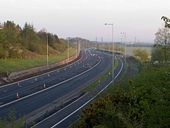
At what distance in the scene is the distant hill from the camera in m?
86.1

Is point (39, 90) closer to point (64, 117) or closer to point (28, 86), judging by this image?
point (28, 86)

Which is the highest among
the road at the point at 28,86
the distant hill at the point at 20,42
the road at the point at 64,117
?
the distant hill at the point at 20,42

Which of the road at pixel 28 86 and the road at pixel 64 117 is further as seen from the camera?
the road at pixel 28 86

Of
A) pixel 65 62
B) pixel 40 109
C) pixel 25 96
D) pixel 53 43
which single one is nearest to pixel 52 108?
pixel 40 109

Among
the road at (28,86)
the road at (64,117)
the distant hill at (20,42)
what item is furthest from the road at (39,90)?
the distant hill at (20,42)

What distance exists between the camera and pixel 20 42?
105 meters

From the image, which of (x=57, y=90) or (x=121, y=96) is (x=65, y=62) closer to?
(x=57, y=90)

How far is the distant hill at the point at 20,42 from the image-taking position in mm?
86062

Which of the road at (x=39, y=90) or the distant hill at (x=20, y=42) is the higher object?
the distant hill at (x=20, y=42)

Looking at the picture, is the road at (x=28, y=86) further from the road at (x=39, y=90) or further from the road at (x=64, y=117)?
the road at (x=64, y=117)

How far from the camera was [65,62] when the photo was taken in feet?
356

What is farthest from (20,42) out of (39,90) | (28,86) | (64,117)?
(64,117)

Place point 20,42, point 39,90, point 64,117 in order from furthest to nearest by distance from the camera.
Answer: point 20,42 < point 39,90 < point 64,117

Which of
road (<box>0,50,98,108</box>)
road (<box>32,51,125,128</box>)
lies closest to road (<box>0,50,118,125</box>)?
road (<box>0,50,98,108</box>)
